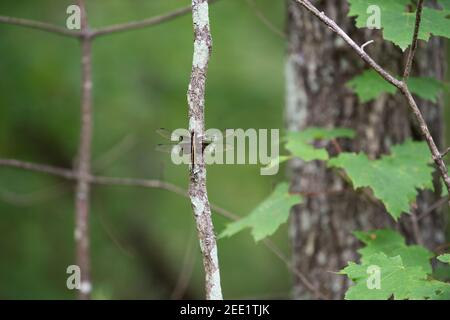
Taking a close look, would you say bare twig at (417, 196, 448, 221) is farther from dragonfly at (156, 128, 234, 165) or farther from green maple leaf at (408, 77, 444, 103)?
dragonfly at (156, 128, 234, 165)

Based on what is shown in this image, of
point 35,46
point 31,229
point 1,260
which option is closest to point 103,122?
point 35,46

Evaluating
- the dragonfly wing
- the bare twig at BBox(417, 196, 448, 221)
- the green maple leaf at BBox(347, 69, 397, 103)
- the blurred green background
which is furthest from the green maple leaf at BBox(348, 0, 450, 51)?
the blurred green background

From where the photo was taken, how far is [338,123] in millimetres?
3156

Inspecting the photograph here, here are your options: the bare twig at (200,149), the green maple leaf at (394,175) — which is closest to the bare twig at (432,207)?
the green maple leaf at (394,175)

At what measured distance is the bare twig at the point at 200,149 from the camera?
5.70 ft

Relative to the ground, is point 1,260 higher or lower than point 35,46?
lower

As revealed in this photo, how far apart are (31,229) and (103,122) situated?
131 centimetres

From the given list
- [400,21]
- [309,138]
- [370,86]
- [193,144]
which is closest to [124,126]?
[309,138]

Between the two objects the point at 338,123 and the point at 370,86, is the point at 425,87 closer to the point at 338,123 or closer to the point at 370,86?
the point at 370,86

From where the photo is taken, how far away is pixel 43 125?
5414 mm

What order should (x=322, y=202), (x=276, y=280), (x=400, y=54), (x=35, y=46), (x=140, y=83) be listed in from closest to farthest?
(x=400, y=54), (x=322, y=202), (x=35, y=46), (x=140, y=83), (x=276, y=280)

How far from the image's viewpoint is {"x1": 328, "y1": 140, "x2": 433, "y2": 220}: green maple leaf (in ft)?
7.79

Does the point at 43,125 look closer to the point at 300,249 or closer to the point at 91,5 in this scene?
the point at 91,5

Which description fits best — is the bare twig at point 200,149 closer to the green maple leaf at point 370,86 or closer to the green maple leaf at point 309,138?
the green maple leaf at point 309,138
